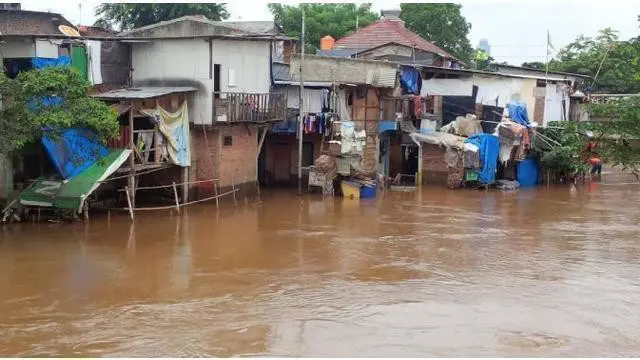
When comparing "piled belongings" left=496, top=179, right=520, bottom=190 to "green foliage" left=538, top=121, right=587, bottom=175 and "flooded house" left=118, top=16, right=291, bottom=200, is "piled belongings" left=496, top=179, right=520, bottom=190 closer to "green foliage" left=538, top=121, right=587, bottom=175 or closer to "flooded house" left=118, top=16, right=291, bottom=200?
"green foliage" left=538, top=121, right=587, bottom=175

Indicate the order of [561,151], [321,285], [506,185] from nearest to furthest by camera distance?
[321,285] → [506,185] → [561,151]

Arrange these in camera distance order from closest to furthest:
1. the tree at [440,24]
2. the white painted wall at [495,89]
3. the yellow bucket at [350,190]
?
the yellow bucket at [350,190]
the white painted wall at [495,89]
the tree at [440,24]

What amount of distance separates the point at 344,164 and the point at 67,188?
9.33 metres

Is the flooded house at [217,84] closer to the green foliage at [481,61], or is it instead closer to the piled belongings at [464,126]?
the piled belongings at [464,126]

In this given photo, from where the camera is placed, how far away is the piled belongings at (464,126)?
2684cm

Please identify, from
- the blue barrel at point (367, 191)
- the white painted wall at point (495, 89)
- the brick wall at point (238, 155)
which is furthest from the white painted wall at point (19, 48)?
the white painted wall at point (495, 89)

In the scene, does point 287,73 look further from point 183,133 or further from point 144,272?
point 144,272

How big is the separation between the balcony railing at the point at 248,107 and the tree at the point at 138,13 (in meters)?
12.4

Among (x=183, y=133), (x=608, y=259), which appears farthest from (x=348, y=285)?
(x=183, y=133)

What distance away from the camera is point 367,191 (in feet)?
76.6

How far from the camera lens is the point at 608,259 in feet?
48.9

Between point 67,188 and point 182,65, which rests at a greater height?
point 182,65

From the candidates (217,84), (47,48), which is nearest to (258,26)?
(217,84)

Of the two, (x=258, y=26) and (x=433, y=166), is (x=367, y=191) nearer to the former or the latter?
(x=433, y=166)
